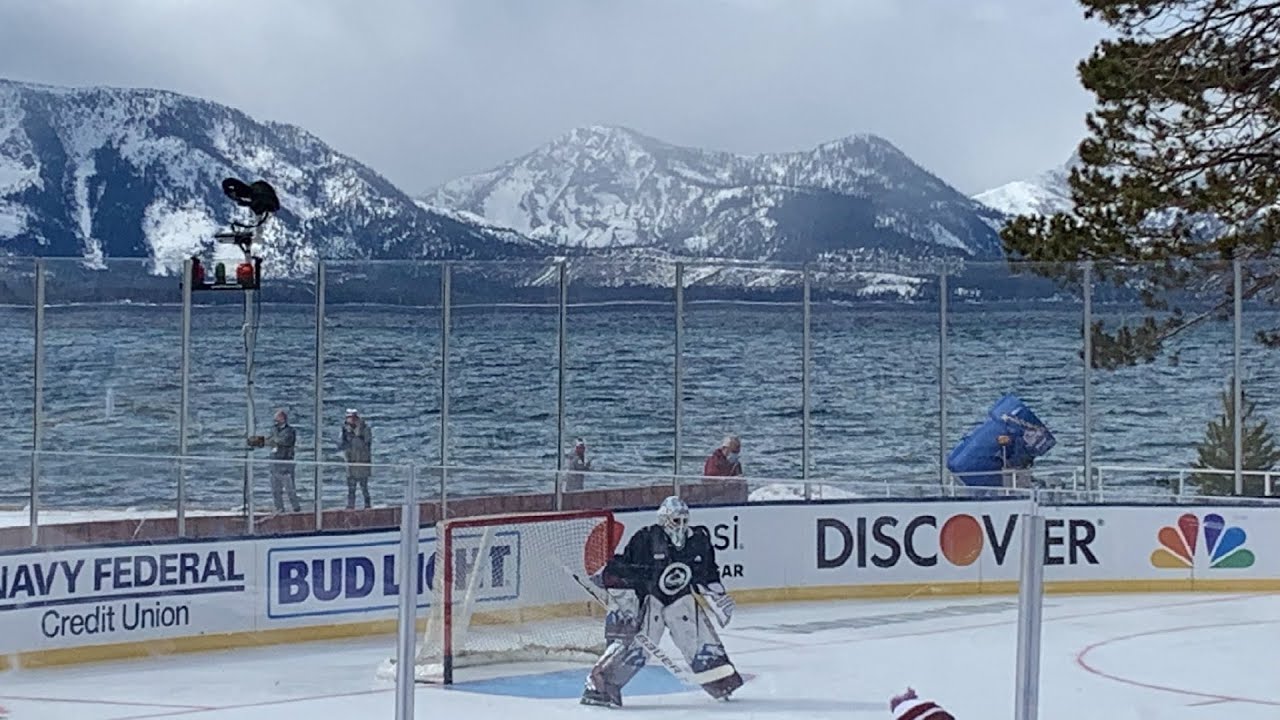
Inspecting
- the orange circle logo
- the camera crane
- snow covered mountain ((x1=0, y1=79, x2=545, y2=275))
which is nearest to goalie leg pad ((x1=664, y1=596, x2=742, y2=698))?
the orange circle logo

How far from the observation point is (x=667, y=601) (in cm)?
891

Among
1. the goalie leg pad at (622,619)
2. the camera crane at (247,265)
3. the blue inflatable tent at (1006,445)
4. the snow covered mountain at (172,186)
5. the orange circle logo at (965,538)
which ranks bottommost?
the goalie leg pad at (622,619)

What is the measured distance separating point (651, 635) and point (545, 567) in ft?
1.92

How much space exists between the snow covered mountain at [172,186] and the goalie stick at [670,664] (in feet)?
205

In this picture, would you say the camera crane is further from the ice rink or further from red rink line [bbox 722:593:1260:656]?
red rink line [bbox 722:593:1260:656]

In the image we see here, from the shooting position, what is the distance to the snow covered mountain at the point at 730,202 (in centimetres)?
8088

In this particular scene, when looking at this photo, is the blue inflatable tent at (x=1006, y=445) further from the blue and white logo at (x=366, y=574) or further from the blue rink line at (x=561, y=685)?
the blue rink line at (x=561, y=685)

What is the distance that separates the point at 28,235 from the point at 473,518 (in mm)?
68196

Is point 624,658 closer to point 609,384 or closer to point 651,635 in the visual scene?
point 651,635

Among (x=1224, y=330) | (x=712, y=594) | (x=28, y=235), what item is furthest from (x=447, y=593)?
(x=28, y=235)

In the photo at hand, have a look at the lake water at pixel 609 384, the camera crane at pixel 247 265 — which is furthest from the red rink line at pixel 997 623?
the camera crane at pixel 247 265

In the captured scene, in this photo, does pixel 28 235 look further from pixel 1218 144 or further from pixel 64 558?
pixel 64 558

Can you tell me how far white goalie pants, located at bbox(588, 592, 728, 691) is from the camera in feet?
28.4

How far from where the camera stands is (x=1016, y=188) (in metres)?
91.6
